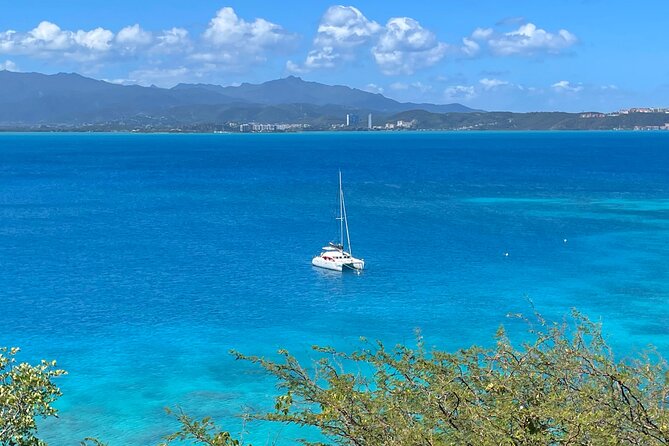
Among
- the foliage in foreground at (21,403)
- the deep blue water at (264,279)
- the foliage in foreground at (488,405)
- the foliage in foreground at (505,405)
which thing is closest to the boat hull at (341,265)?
the deep blue water at (264,279)

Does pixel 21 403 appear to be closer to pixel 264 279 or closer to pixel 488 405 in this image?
pixel 488 405

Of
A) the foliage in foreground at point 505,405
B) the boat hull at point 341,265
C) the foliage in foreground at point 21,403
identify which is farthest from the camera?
the boat hull at point 341,265

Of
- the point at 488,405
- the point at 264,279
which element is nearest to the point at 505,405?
the point at 488,405

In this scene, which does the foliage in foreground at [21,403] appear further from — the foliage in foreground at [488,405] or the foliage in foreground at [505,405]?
the foliage in foreground at [505,405]

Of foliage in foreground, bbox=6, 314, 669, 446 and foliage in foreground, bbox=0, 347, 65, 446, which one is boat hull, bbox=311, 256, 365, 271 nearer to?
foliage in foreground, bbox=6, 314, 669, 446

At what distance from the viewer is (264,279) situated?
47156 millimetres

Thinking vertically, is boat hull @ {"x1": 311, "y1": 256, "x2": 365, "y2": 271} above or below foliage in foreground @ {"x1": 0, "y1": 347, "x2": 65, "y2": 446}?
below

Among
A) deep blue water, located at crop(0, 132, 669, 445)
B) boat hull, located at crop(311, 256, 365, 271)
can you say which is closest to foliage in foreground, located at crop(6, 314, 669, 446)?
deep blue water, located at crop(0, 132, 669, 445)

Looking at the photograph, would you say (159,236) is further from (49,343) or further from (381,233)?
(49,343)

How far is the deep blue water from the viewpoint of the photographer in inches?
1223

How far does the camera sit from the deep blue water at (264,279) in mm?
31062

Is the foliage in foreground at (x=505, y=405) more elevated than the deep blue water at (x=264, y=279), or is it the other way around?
the foliage in foreground at (x=505, y=405)

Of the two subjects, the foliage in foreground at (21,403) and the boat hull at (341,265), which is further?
the boat hull at (341,265)

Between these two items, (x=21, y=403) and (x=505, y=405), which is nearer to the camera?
(x=505, y=405)
